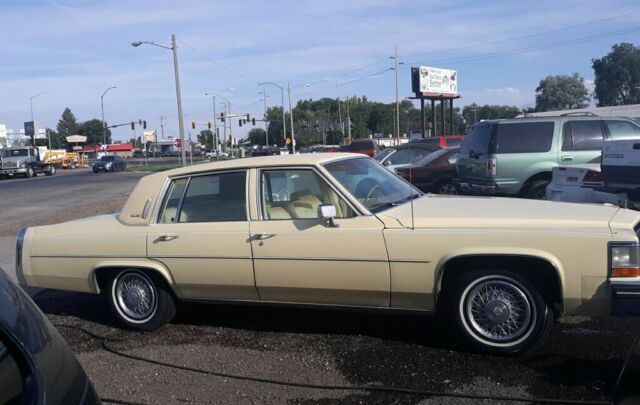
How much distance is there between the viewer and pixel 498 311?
454 centimetres

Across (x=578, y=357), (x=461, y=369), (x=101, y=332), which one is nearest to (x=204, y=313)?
(x=101, y=332)

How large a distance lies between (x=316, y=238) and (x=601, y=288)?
2.05 meters

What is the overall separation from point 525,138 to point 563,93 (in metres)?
68.8

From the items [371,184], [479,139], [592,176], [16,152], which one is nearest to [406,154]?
[479,139]

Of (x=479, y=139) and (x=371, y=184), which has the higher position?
(x=479, y=139)

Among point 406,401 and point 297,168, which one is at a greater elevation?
point 297,168

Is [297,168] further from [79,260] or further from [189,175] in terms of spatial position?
[79,260]

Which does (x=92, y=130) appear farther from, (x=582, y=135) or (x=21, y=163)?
(x=582, y=135)

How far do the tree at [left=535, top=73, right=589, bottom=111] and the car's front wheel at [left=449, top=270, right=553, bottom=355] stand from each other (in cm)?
7224

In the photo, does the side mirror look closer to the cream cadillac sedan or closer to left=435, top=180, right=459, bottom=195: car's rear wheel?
the cream cadillac sedan

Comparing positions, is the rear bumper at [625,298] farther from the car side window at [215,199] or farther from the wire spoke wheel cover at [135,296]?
the wire spoke wheel cover at [135,296]

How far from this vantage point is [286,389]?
14.0 ft

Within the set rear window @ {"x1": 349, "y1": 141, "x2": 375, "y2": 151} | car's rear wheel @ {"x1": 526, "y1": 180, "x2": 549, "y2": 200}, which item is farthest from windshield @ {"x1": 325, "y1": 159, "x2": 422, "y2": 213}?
rear window @ {"x1": 349, "y1": 141, "x2": 375, "y2": 151}

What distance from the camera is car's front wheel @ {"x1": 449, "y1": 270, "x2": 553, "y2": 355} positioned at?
4.49 m
